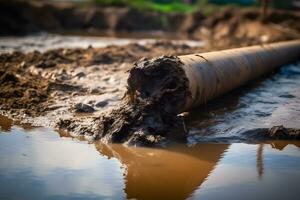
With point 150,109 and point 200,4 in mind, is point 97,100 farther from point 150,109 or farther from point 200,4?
point 200,4

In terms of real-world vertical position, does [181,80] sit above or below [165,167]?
above

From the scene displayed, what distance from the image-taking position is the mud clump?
214 inches

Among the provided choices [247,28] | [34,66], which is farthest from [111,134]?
[247,28]

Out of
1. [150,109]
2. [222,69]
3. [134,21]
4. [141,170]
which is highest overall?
[134,21]

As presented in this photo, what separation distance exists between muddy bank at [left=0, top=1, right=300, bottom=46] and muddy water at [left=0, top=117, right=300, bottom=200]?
14431 mm

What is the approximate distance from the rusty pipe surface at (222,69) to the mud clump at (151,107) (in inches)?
7.5

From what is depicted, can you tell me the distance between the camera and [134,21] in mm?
25391

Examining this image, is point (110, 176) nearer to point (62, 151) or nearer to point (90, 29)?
point (62, 151)

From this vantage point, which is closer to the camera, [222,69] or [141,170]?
[141,170]

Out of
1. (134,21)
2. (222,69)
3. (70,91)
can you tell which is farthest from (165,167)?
(134,21)

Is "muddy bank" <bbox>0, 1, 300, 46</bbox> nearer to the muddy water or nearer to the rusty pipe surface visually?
the rusty pipe surface

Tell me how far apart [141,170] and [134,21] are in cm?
2136

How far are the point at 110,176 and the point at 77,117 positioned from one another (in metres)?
2.09

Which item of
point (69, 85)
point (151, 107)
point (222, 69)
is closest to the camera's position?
point (151, 107)
